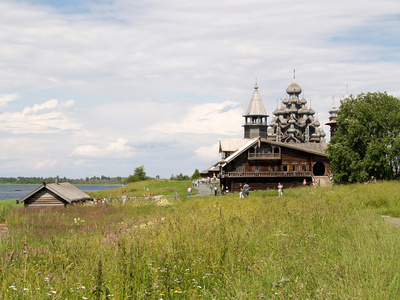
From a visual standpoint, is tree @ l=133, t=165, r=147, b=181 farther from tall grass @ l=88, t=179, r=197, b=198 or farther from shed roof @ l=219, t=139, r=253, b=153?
shed roof @ l=219, t=139, r=253, b=153

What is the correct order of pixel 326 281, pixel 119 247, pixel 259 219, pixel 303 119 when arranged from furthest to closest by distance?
pixel 303 119 < pixel 259 219 < pixel 119 247 < pixel 326 281

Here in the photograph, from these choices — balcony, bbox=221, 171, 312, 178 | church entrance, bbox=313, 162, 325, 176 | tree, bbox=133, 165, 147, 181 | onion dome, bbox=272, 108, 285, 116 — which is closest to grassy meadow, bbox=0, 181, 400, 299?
balcony, bbox=221, 171, 312, 178

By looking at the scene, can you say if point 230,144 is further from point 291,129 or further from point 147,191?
point 291,129

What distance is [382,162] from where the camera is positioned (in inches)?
1658

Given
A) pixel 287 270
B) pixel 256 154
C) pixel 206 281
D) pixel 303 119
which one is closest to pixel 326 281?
pixel 287 270

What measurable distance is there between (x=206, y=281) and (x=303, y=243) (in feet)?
10.2

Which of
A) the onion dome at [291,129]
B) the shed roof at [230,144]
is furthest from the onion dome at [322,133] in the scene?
the shed roof at [230,144]

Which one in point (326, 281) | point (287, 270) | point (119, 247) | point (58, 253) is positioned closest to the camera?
point (326, 281)

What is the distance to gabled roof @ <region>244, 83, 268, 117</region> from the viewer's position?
77.2 meters

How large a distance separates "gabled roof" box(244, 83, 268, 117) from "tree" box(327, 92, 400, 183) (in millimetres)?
32542

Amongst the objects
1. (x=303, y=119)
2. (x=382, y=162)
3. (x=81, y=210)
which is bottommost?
(x=81, y=210)

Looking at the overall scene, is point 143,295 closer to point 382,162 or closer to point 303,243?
point 303,243

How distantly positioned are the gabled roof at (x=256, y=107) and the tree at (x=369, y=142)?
A: 32.5 meters

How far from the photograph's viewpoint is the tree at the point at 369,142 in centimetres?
4212
